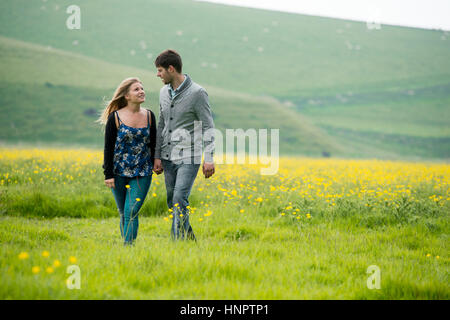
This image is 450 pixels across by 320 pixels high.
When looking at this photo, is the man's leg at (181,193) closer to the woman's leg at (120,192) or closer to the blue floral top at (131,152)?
the blue floral top at (131,152)

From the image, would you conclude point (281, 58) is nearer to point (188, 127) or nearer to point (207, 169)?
point (188, 127)

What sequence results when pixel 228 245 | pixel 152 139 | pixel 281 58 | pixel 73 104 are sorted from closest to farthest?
pixel 228 245
pixel 152 139
pixel 73 104
pixel 281 58

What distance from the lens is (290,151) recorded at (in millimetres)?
44594

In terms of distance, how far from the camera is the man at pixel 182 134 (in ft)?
18.0

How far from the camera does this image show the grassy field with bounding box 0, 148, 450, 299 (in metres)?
3.96

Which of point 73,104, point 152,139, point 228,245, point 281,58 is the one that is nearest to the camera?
point 228,245

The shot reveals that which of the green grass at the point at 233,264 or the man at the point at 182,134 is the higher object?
the man at the point at 182,134

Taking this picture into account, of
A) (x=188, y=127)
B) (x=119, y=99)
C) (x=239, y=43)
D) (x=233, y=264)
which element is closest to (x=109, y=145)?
(x=119, y=99)

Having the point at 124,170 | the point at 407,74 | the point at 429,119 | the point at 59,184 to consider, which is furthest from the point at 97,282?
the point at 407,74

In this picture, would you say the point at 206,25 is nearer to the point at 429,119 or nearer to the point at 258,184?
the point at 429,119

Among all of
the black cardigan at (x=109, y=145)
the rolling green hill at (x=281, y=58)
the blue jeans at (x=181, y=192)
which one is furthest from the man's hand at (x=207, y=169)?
the rolling green hill at (x=281, y=58)

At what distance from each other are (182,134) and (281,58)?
3317 inches

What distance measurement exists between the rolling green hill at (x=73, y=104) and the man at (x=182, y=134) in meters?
31.4

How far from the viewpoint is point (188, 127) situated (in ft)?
18.4
